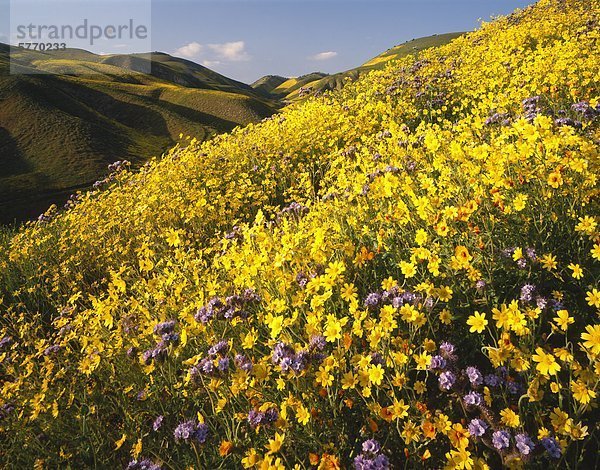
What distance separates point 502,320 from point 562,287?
97cm

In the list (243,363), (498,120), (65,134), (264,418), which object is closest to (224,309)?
(243,363)

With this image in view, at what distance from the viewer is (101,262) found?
21.5 ft

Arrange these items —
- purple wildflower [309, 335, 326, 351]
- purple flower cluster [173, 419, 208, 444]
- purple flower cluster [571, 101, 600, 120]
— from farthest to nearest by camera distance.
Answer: purple flower cluster [571, 101, 600, 120] → purple wildflower [309, 335, 326, 351] → purple flower cluster [173, 419, 208, 444]

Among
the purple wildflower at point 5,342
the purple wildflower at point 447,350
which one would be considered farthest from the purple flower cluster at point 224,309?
the purple wildflower at point 5,342

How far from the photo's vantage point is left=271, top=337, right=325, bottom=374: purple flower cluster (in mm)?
2322

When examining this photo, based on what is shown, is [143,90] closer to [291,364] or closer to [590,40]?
[590,40]

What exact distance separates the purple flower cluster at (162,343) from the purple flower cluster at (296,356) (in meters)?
0.92

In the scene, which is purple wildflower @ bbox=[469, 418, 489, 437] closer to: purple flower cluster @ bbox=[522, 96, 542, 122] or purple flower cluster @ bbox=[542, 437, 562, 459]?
purple flower cluster @ bbox=[542, 437, 562, 459]

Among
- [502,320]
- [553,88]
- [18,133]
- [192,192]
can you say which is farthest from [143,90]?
[502,320]

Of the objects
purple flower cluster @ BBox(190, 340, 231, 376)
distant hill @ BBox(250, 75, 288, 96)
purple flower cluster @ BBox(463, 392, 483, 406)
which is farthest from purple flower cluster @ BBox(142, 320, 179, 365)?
distant hill @ BBox(250, 75, 288, 96)

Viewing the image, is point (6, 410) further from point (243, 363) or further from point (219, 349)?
point (243, 363)

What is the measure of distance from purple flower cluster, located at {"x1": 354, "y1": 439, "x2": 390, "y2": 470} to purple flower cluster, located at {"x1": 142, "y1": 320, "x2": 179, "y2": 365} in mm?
1577

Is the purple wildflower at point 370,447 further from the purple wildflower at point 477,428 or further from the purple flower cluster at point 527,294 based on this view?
the purple flower cluster at point 527,294

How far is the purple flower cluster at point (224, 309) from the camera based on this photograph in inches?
120
